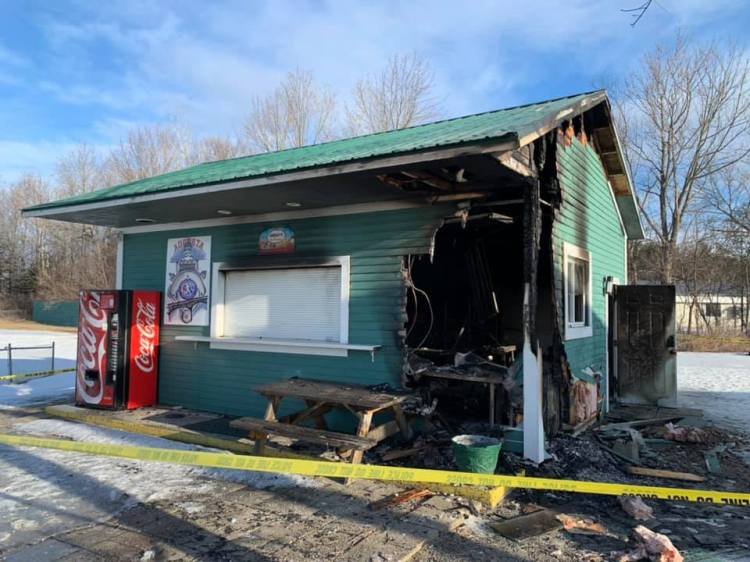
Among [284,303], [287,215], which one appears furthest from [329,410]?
[287,215]

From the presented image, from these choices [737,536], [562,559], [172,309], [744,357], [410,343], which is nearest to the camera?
[562,559]

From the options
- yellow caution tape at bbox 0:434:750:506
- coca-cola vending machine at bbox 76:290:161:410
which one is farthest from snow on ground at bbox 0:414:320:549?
A: coca-cola vending machine at bbox 76:290:161:410

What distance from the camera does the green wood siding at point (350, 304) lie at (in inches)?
267

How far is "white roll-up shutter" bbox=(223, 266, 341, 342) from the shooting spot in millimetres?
7430

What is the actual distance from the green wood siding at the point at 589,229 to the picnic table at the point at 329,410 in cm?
255

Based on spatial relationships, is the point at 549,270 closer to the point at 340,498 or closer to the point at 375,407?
the point at 375,407

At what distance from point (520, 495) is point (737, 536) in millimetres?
1667

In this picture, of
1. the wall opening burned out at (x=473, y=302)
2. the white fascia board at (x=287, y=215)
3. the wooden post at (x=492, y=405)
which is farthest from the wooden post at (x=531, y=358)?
the wall opening burned out at (x=473, y=302)

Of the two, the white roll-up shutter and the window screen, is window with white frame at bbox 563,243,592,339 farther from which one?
the white roll-up shutter

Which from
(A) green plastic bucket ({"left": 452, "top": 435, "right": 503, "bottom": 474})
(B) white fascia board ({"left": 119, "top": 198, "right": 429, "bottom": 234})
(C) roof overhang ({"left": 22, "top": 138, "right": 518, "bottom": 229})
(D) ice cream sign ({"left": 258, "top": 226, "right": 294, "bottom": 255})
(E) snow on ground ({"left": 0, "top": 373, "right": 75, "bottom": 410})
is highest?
(C) roof overhang ({"left": 22, "top": 138, "right": 518, "bottom": 229})

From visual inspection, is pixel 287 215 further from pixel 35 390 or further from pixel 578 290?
pixel 35 390

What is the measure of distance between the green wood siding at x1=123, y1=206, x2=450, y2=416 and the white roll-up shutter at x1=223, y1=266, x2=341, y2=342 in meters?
0.30

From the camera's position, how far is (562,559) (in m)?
3.70

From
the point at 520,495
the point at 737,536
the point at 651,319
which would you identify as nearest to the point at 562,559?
the point at 520,495
